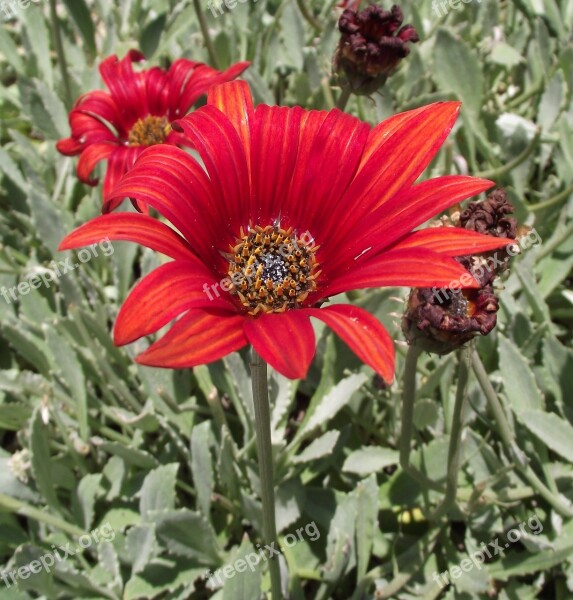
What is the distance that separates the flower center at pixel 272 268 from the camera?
4.84ft

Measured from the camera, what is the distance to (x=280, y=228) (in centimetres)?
156

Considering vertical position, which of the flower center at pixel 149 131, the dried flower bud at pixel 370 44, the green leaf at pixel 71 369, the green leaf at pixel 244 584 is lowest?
the green leaf at pixel 244 584

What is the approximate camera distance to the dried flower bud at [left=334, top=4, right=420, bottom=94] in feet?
6.35

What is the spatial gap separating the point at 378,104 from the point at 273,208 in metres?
1.22

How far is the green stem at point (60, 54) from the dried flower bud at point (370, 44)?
1118 millimetres

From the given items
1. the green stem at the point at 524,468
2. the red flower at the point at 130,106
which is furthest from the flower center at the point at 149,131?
the green stem at the point at 524,468

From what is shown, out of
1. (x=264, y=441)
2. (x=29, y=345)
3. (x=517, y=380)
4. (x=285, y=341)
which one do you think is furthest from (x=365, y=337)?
(x=29, y=345)

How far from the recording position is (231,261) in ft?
4.97

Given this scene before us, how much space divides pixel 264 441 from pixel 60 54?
6.56 feet

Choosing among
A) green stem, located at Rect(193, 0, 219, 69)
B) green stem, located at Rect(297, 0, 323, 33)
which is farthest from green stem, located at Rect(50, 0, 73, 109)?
green stem, located at Rect(297, 0, 323, 33)

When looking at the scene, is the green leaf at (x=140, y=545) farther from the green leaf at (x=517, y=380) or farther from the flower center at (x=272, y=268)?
the green leaf at (x=517, y=380)

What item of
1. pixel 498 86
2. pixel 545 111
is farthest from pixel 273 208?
pixel 498 86

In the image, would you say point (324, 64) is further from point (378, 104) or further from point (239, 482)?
point (239, 482)

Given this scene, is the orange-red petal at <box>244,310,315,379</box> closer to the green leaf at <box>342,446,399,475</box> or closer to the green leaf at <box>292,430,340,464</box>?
the green leaf at <box>292,430,340,464</box>
